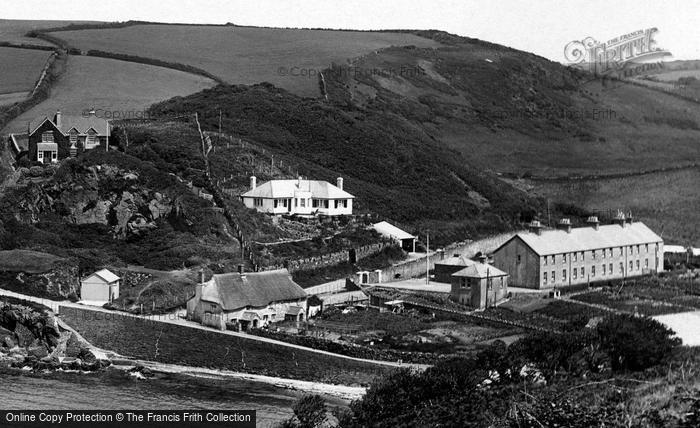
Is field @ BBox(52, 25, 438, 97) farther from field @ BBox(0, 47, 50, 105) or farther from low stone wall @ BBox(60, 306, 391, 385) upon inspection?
low stone wall @ BBox(60, 306, 391, 385)

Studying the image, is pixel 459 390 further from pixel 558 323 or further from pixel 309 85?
pixel 309 85

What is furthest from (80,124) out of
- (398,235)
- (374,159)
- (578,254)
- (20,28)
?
(20,28)

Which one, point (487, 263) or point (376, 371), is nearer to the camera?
point (376, 371)

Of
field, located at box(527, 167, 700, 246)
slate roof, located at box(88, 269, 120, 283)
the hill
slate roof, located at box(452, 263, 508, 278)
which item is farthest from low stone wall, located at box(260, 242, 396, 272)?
field, located at box(527, 167, 700, 246)

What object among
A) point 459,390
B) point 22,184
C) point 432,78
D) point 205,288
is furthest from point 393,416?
point 432,78

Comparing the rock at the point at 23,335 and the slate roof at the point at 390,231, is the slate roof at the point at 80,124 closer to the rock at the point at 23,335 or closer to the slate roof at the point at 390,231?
the slate roof at the point at 390,231

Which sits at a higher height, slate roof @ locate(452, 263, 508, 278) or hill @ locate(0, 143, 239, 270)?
hill @ locate(0, 143, 239, 270)
